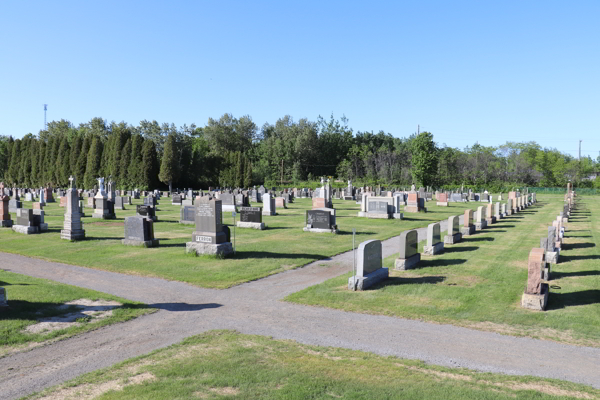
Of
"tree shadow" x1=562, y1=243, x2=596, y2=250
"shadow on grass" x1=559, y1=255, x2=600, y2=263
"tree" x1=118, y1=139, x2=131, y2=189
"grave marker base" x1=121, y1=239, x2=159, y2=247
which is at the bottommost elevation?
"shadow on grass" x1=559, y1=255, x2=600, y2=263

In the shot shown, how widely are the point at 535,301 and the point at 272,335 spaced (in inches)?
225

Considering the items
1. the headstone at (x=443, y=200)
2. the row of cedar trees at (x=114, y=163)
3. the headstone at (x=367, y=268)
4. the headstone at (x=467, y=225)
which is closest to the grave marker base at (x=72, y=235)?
the headstone at (x=367, y=268)

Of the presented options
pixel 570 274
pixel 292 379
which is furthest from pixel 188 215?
pixel 292 379

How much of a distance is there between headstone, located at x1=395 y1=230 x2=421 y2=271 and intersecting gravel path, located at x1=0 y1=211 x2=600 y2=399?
3674 mm

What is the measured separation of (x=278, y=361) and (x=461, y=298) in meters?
5.43

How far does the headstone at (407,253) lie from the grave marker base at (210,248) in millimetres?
5839

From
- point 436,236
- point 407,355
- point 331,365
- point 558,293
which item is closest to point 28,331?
point 331,365

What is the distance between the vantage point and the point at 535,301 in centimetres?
945

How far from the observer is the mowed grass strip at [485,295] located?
8547 mm

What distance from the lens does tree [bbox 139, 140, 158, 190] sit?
6581 cm

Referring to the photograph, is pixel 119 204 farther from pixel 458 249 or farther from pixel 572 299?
pixel 572 299

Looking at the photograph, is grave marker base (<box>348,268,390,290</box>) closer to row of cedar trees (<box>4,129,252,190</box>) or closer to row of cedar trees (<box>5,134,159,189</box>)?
row of cedar trees (<box>4,129,252,190</box>)

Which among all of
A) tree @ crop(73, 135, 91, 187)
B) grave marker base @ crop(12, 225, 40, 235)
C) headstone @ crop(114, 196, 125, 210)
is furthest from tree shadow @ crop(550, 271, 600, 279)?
tree @ crop(73, 135, 91, 187)

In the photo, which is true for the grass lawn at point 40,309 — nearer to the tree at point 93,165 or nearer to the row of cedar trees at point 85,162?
the row of cedar trees at point 85,162
